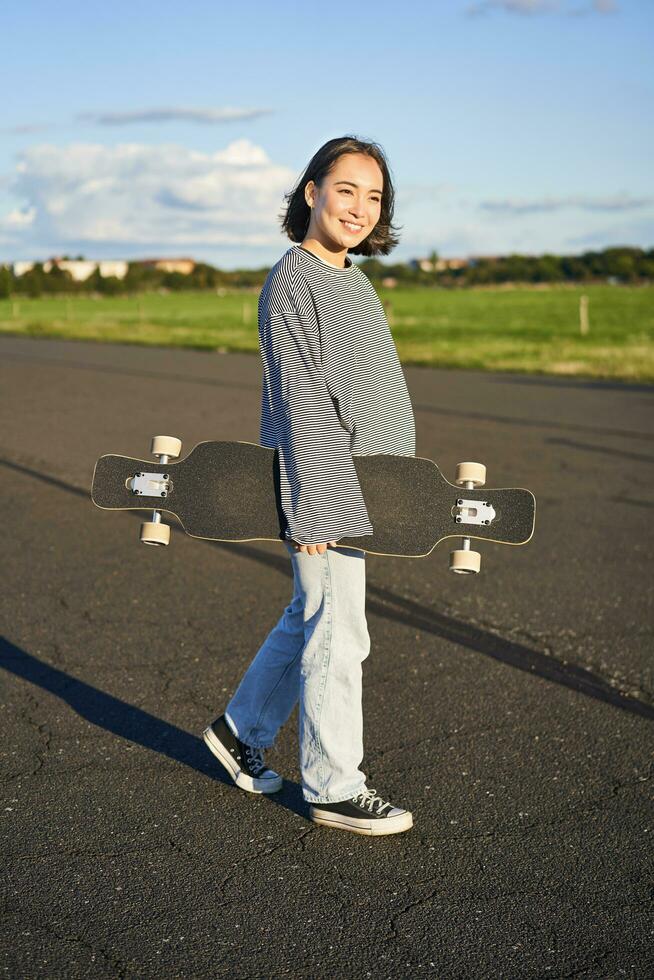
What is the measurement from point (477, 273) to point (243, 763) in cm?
11920

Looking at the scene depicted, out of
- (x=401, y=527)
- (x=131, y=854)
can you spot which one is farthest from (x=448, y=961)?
(x=401, y=527)

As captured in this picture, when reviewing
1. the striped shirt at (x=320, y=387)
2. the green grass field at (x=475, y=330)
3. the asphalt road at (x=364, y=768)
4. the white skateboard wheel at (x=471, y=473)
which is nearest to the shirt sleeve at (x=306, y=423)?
the striped shirt at (x=320, y=387)

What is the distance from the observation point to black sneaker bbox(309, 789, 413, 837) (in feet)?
10.4

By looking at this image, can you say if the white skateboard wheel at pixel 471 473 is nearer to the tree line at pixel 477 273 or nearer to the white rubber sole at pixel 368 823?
the white rubber sole at pixel 368 823

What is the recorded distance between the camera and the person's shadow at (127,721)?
11.8ft

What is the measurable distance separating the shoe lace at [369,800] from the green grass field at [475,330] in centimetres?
1603

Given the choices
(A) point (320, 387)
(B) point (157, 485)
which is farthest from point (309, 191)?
(B) point (157, 485)

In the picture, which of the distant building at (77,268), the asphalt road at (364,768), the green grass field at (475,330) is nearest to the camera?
the asphalt road at (364,768)

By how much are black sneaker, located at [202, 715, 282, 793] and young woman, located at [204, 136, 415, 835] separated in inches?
10.0

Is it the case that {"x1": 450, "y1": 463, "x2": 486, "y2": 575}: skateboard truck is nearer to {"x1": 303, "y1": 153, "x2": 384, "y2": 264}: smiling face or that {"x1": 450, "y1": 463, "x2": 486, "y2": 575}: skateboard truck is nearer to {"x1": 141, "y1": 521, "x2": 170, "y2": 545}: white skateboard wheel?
{"x1": 303, "y1": 153, "x2": 384, "y2": 264}: smiling face

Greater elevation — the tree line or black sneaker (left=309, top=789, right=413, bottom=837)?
the tree line

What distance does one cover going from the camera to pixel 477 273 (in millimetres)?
119125

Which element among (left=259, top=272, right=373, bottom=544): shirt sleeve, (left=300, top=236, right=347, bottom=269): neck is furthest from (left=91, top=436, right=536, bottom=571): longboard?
(left=300, top=236, right=347, bottom=269): neck

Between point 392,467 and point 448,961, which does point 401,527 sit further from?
point 448,961
